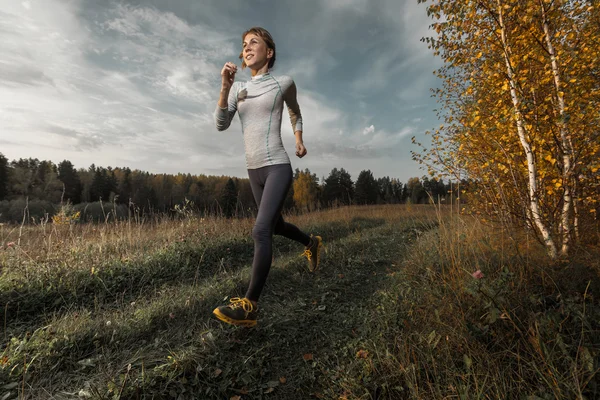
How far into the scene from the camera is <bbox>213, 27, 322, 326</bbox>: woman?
237cm

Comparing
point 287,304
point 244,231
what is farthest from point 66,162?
point 287,304

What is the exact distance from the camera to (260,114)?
Result: 257 centimetres

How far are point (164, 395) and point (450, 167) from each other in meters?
4.87

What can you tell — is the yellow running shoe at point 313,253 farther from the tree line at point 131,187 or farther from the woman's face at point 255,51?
the tree line at point 131,187

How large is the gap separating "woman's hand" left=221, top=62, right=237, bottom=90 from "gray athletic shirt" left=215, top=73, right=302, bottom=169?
0.65 feet

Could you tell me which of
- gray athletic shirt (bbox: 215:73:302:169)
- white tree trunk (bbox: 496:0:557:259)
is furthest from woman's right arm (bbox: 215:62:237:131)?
white tree trunk (bbox: 496:0:557:259)

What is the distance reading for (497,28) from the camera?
382 cm

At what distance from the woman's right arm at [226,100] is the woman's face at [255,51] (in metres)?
0.32

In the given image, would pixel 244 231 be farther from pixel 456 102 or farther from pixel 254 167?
pixel 456 102

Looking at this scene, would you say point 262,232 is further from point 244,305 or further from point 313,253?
point 313,253

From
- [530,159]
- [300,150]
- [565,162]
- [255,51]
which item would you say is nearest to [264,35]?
[255,51]

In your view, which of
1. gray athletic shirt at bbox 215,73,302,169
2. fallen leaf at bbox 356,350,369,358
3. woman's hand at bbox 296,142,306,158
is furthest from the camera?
woman's hand at bbox 296,142,306,158

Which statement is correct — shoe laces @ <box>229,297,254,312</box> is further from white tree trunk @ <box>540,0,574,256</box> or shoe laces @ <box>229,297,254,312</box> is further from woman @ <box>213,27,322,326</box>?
white tree trunk @ <box>540,0,574,256</box>

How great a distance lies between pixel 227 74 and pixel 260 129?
0.55 m
